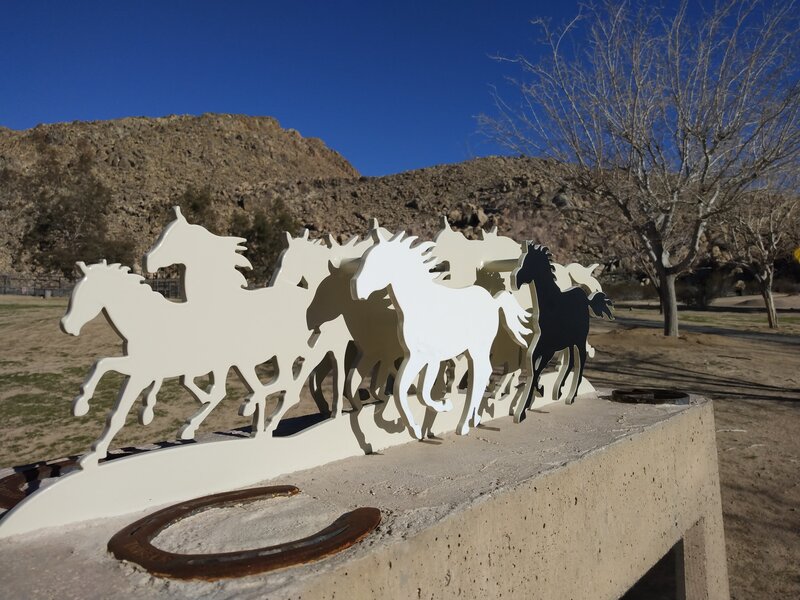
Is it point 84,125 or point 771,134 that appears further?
point 84,125

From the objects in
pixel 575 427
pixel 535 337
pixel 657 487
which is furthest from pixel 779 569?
pixel 535 337

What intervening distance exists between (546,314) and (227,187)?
7701cm

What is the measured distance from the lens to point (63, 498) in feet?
9.32

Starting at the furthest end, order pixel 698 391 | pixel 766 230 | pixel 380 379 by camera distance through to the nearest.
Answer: pixel 766 230 → pixel 698 391 → pixel 380 379

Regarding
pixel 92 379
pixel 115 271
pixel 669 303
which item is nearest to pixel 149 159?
pixel 669 303

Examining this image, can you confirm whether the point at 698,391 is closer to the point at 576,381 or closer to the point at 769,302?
the point at 576,381

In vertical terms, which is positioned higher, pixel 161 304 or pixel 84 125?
pixel 84 125

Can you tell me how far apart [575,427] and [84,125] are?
353ft

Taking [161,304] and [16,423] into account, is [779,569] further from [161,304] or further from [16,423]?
[16,423]

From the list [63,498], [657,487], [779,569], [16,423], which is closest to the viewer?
[63,498]

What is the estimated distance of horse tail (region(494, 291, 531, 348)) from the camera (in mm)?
4719

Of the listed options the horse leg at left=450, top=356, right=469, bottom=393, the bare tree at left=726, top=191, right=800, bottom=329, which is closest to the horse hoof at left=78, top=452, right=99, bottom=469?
the horse leg at left=450, top=356, right=469, bottom=393

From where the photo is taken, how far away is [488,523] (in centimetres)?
317

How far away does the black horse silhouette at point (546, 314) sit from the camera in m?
5.02
